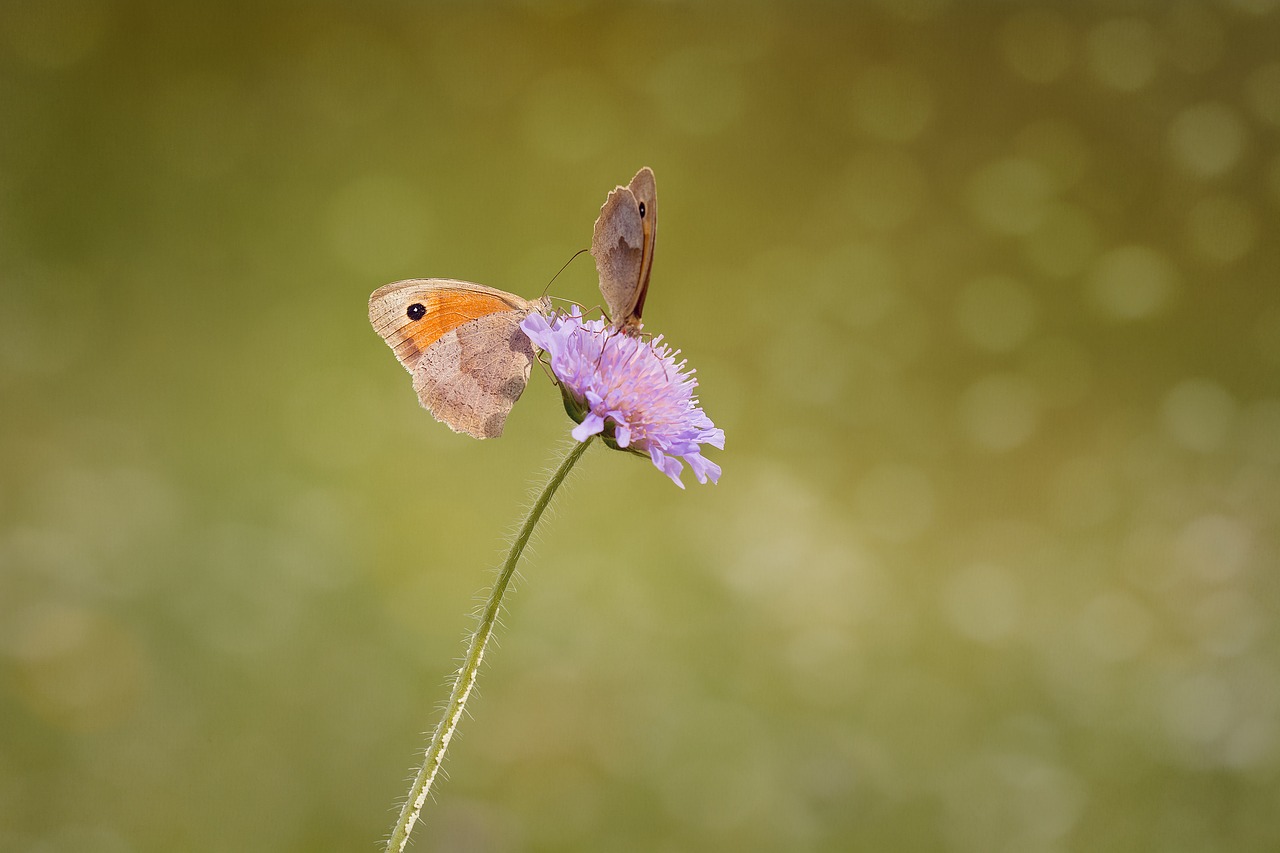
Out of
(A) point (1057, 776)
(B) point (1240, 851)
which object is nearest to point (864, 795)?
(A) point (1057, 776)

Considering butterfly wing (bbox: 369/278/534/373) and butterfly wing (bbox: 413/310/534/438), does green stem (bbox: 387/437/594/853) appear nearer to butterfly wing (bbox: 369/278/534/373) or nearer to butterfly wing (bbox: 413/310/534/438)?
butterfly wing (bbox: 413/310/534/438)

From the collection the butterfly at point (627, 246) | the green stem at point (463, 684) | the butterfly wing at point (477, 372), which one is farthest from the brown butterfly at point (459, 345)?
the green stem at point (463, 684)

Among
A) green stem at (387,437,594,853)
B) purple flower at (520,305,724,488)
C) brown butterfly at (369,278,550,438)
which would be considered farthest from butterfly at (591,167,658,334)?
green stem at (387,437,594,853)

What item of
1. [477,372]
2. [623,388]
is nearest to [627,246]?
[623,388]

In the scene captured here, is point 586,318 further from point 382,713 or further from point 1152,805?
point 1152,805

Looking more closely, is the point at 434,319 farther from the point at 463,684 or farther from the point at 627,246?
the point at 463,684
